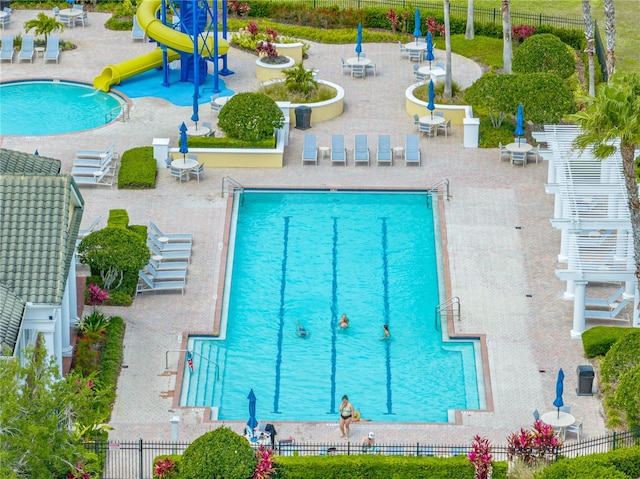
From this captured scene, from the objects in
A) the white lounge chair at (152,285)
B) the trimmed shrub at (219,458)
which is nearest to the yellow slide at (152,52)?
the white lounge chair at (152,285)

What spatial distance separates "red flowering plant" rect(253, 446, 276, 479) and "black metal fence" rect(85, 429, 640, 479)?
50.7 inches

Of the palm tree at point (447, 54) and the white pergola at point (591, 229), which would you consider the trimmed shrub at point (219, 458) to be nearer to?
the white pergola at point (591, 229)

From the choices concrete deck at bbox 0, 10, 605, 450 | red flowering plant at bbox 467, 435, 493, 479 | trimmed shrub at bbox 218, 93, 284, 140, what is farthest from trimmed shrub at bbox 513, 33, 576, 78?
red flowering plant at bbox 467, 435, 493, 479

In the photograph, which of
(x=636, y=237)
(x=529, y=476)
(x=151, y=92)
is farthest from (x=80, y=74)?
(x=529, y=476)

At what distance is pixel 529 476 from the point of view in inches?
1426

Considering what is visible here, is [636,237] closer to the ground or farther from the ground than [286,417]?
farther from the ground

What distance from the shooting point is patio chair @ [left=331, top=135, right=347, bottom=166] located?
5491cm

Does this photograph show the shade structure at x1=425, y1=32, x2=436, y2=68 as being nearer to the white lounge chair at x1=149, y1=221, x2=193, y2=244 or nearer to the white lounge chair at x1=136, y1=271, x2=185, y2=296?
the white lounge chair at x1=149, y1=221, x2=193, y2=244

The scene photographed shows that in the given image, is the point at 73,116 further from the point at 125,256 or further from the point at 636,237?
the point at 636,237

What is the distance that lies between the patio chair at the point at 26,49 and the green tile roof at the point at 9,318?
28.0m

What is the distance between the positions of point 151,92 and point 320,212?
12543mm

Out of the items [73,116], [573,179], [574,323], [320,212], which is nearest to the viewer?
[574,323]

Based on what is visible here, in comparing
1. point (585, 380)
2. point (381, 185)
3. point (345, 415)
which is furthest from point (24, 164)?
point (585, 380)

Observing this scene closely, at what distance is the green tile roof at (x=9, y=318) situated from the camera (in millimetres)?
36125
